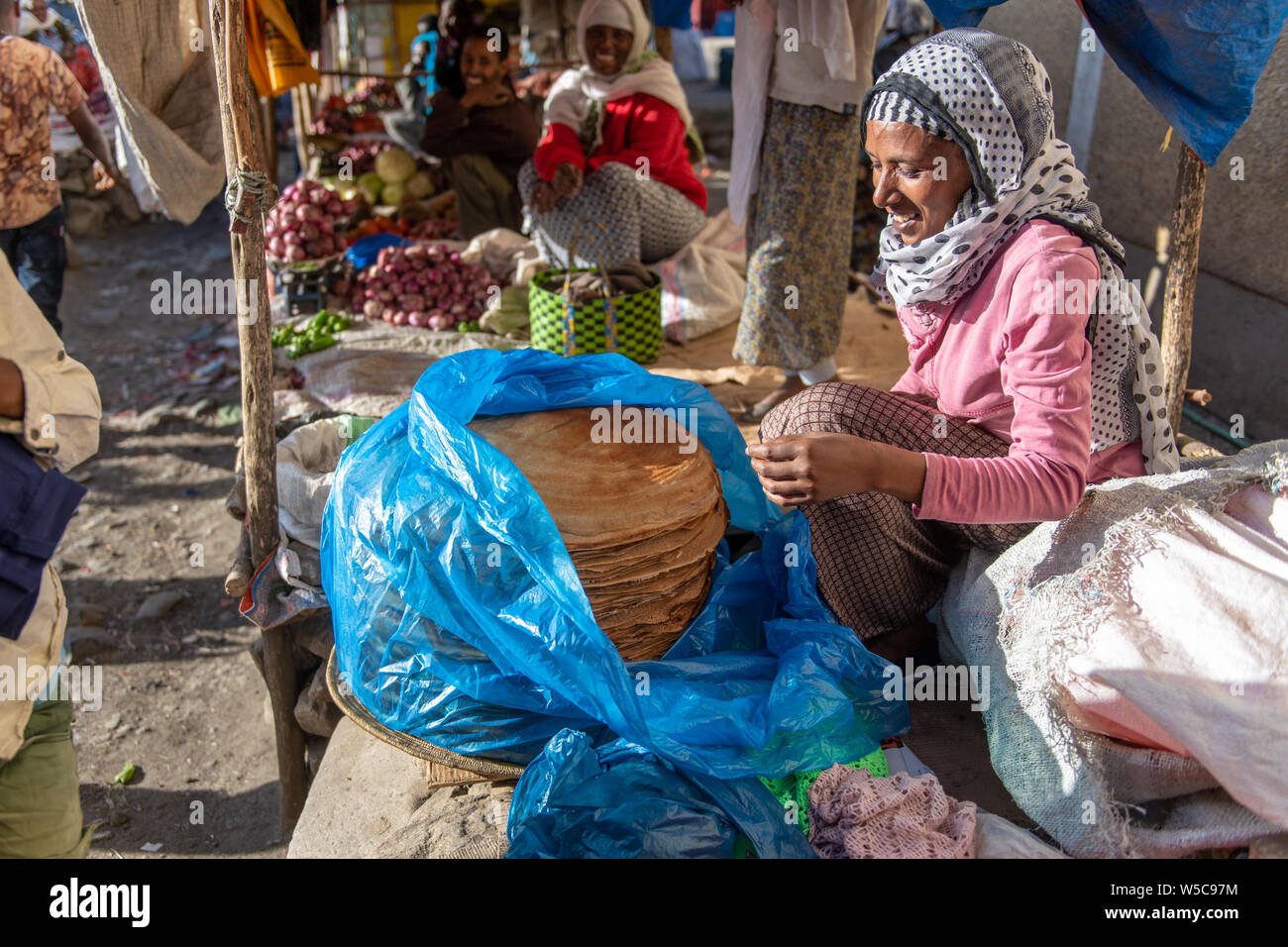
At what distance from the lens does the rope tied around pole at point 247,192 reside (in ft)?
8.02

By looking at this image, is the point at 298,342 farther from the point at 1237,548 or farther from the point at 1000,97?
the point at 1237,548

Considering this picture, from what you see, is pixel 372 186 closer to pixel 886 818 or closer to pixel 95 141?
pixel 95 141

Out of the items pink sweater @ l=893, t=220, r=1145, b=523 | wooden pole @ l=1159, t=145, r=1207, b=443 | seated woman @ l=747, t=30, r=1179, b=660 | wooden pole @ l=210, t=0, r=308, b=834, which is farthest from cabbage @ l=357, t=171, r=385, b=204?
pink sweater @ l=893, t=220, r=1145, b=523

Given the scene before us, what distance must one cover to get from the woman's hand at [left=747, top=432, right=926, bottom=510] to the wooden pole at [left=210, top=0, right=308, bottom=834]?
4.81ft

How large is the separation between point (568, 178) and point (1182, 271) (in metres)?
2.63

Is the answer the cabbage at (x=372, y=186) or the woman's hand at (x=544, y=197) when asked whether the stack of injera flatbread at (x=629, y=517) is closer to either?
the woman's hand at (x=544, y=197)

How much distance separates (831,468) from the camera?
185 cm

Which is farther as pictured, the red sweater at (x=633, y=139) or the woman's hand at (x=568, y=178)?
the red sweater at (x=633, y=139)

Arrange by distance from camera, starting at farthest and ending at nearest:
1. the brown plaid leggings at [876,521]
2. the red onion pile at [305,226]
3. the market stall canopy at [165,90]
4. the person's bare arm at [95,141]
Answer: the red onion pile at [305,226] < the person's bare arm at [95,141] < the market stall canopy at [165,90] < the brown plaid leggings at [876,521]

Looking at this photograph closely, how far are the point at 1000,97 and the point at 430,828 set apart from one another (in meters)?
1.91

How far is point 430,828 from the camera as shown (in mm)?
2018

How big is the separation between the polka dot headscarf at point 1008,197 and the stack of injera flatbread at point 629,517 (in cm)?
71

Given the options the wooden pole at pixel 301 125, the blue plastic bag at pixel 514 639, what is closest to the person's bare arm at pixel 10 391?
the blue plastic bag at pixel 514 639

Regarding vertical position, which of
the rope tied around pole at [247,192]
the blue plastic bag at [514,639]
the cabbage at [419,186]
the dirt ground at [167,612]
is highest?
the rope tied around pole at [247,192]
